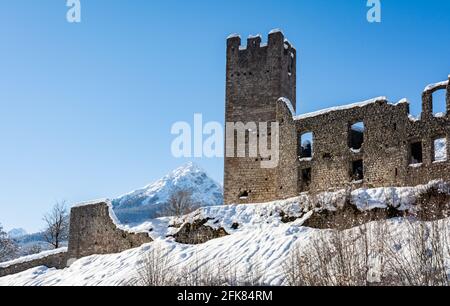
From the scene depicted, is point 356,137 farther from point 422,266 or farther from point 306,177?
point 422,266

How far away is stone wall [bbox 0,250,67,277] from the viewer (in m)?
35.3

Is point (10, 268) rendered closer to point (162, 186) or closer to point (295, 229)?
point (295, 229)

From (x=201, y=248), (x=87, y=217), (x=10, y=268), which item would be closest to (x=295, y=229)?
(x=201, y=248)

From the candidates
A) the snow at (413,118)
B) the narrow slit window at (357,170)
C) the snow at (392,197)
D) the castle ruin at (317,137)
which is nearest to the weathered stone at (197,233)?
the snow at (392,197)

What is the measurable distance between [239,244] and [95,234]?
12183 mm

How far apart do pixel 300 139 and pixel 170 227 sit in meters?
8.54

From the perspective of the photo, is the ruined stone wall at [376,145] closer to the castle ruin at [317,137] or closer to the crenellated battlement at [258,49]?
the castle ruin at [317,137]

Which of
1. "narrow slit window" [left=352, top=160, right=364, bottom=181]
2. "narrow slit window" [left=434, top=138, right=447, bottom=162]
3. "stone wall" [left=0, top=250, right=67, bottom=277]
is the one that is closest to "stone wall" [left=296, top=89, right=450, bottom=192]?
"narrow slit window" [left=352, top=160, right=364, bottom=181]

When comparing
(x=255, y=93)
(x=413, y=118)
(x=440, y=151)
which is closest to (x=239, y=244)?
(x=413, y=118)

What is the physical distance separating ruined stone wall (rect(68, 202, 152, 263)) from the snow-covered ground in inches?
46.4

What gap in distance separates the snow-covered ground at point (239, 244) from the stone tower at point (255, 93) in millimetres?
5918

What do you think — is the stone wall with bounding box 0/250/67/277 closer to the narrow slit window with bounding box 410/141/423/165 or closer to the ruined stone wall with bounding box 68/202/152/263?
the ruined stone wall with bounding box 68/202/152/263

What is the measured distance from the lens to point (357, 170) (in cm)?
3094

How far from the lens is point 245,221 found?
87.0 feet
